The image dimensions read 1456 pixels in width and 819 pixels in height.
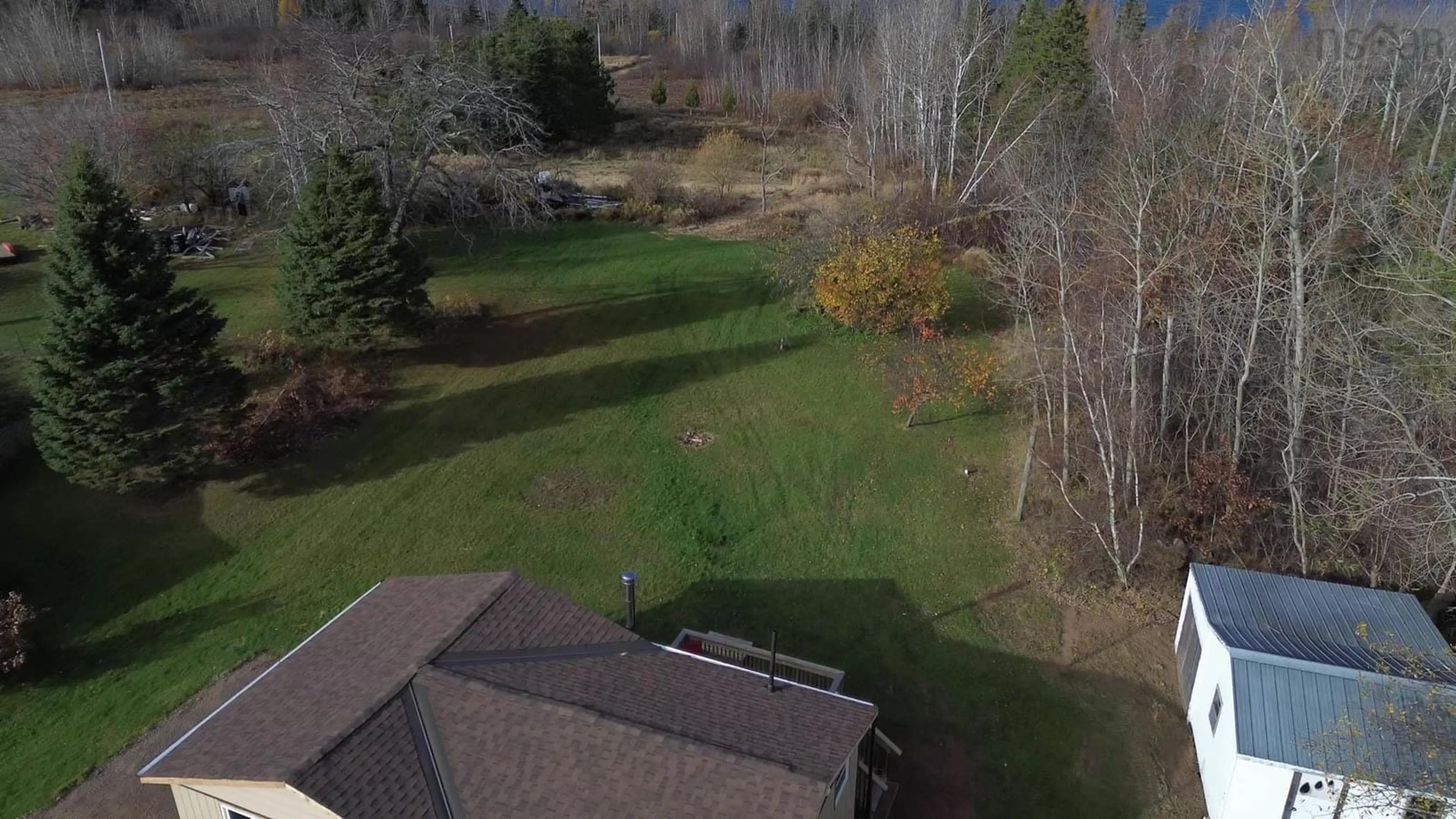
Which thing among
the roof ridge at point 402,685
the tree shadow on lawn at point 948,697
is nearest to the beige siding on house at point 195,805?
the roof ridge at point 402,685

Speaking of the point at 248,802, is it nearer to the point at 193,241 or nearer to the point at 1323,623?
the point at 1323,623

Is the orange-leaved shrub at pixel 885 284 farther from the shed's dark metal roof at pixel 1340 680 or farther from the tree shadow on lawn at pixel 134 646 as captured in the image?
the tree shadow on lawn at pixel 134 646

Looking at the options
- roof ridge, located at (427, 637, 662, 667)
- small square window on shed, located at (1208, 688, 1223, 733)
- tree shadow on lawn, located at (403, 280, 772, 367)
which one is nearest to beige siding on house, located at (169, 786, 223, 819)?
roof ridge, located at (427, 637, 662, 667)

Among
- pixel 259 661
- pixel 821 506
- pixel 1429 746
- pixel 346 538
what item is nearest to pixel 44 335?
pixel 346 538

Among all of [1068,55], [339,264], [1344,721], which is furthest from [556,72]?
[1344,721]

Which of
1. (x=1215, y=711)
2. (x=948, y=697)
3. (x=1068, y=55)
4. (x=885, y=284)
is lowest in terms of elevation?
(x=948, y=697)

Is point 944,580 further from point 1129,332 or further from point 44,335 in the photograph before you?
point 44,335

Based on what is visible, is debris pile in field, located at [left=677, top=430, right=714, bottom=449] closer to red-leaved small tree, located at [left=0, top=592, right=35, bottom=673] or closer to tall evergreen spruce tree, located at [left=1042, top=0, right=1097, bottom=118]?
red-leaved small tree, located at [left=0, top=592, right=35, bottom=673]
